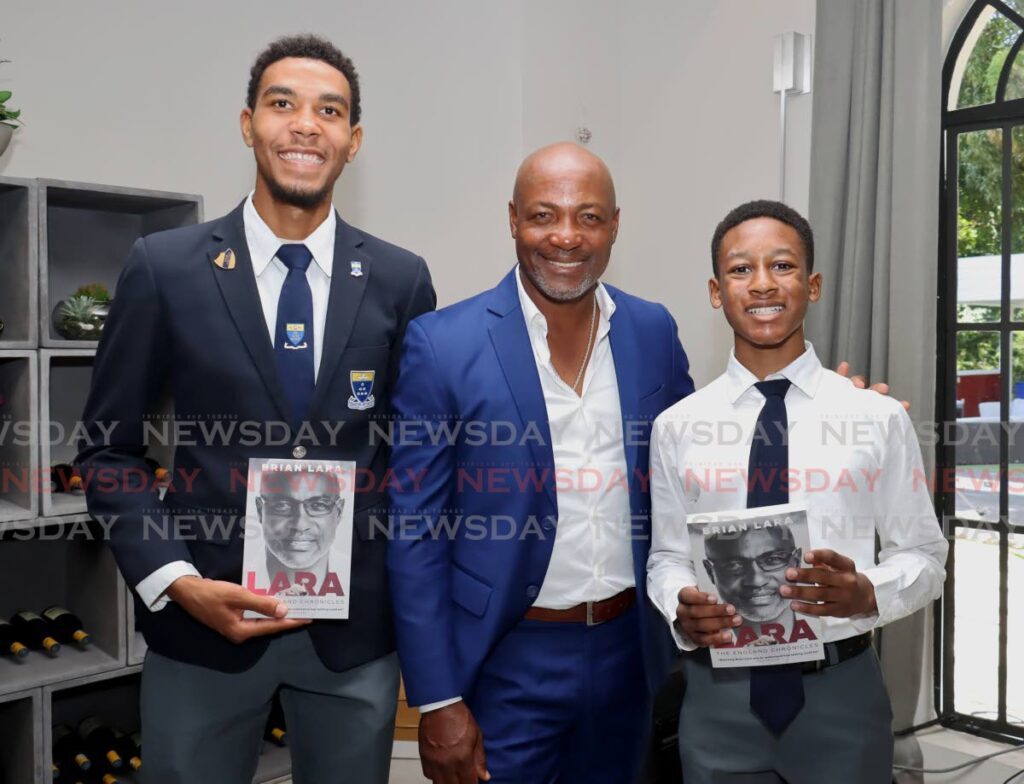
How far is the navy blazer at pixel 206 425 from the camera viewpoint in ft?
5.55

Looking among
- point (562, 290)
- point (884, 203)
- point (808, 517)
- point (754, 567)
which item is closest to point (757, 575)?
point (754, 567)

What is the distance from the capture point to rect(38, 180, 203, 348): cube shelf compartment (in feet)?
9.48

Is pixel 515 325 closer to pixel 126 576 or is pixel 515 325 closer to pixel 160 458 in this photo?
pixel 126 576

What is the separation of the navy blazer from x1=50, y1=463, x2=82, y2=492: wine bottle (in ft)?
4.02

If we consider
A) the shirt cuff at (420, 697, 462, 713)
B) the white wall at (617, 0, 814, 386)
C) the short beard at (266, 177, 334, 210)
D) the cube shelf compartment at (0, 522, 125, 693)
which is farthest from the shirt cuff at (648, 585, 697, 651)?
the white wall at (617, 0, 814, 386)

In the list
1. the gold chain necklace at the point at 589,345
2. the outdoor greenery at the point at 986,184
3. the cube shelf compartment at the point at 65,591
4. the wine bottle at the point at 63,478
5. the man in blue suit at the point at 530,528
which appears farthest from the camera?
the outdoor greenery at the point at 986,184

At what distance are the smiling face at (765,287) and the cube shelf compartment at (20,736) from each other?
2.18m

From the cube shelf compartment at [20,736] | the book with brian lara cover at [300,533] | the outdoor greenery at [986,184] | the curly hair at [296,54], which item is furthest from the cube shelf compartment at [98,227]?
the outdoor greenery at [986,184]

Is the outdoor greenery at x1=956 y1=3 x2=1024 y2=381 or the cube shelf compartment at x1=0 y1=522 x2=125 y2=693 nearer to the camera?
the cube shelf compartment at x1=0 y1=522 x2=125 y2=693

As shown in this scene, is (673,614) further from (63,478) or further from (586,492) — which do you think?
(63,478)

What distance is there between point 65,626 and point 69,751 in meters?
0.37

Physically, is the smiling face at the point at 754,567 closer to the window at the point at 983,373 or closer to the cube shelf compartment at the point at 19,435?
the cube shelf compartment at the point at 19,435

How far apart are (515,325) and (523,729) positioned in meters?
0.75

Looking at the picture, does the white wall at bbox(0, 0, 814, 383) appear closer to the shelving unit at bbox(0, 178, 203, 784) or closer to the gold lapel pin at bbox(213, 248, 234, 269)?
the shelving unit at bbox(0, 178, 203, 784)
